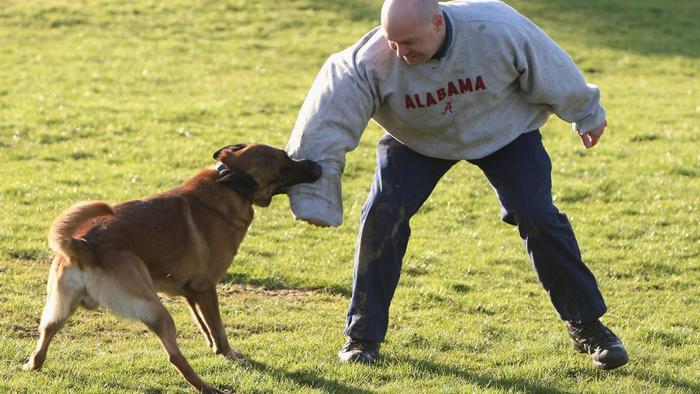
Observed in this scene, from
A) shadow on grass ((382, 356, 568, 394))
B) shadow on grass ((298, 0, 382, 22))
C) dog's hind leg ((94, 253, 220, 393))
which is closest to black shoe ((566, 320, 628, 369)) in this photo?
shadow on grass ((382, 356, 568, 394))

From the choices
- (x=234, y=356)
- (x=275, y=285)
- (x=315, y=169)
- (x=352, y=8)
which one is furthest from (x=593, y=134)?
(x=352, y=8)

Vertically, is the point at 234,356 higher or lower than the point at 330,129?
lower

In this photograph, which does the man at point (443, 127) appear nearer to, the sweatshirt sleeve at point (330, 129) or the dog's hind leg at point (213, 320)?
the sweatshirt sleeve at point (330, 129)

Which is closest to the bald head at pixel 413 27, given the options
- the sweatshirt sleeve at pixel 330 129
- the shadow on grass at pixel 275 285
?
the sweatshirt sleeve at pixel 330 129

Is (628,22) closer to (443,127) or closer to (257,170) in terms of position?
(443,127)

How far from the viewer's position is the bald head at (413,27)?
5469mm

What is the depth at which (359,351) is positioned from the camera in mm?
6250

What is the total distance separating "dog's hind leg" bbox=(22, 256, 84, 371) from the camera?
5.59 metres

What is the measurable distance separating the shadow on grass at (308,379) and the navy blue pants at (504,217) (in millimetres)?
449

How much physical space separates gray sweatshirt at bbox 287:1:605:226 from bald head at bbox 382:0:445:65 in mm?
150

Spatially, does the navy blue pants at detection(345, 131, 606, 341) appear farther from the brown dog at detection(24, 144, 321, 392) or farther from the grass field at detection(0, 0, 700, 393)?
the brown dog at detection(24, 144, 321, 392)

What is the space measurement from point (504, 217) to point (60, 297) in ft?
8.28

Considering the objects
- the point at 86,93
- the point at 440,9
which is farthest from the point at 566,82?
the point at 86,93

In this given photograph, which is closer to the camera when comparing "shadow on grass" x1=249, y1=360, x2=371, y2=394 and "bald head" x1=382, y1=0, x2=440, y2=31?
"bald head" x1=382, y1=0, x2=440, y2=31
